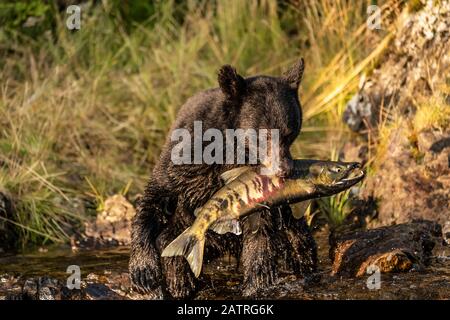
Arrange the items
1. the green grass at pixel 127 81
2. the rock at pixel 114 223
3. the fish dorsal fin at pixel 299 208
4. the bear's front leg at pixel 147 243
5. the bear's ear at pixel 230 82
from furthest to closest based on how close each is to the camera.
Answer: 1. the green grass at pixel 127 81
2. the rock at pixel 114 223
3. the bear's front leg at pixel 147 243
4. the bear's ear at pixel 230 82
5. the fish dorsal fin at pixel 299 208

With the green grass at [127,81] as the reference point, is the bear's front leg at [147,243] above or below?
below

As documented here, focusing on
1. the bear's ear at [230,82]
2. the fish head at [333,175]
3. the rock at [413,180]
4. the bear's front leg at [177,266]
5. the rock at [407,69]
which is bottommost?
the bear's front leg at [177,266]

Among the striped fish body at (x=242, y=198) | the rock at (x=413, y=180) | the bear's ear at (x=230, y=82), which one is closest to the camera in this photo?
the striped fish body at (x=242, y=198)

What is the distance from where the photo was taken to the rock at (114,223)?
923 cm

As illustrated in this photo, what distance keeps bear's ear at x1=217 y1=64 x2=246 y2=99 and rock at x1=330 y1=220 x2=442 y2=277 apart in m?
1.43

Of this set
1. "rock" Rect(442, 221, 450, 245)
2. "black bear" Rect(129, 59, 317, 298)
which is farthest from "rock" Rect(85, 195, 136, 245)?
"rock" Rect(442, 221, 450, 245)

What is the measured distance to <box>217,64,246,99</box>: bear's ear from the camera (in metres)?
6.89

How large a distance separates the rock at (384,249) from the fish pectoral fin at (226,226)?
3.36ft

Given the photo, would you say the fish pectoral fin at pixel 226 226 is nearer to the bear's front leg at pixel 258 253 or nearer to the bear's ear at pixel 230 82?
the bear's front leg at pixel 258 253

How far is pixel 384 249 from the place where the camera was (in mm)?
7102

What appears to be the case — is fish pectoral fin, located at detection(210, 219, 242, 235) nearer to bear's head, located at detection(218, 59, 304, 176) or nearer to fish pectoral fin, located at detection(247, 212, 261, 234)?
fish pectoral fin, located at detection(247, 212, 261, 234)

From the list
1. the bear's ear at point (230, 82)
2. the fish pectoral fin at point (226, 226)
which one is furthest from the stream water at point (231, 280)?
the bear's ear at point (230, 82)

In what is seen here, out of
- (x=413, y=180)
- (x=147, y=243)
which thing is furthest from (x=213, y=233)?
(x=413, y=180)
